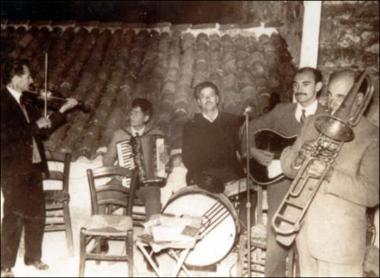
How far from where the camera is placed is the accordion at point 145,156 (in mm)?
6434

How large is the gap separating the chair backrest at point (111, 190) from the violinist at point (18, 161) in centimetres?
64

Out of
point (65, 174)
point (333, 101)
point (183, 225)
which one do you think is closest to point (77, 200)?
point (65, 174)

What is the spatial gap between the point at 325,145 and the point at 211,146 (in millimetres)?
2326

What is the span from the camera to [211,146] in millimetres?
6160

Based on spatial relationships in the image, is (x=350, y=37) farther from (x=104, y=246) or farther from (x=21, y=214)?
(x=21, y=214)

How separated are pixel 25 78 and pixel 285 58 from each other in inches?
189

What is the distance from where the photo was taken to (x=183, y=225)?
5.14 m

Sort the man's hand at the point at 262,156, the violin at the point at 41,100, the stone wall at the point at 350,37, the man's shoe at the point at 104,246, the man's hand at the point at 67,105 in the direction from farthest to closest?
the man's shoe at the point at 104,246 < the man's hand at the point at 67,105 < the violin at the point at 41,100 < the man's hand at the point at 262,156 < the stone wall at the point at 350,37

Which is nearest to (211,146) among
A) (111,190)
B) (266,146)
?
(266,146)

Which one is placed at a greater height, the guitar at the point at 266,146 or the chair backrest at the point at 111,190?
the guitar at the point at 266,146

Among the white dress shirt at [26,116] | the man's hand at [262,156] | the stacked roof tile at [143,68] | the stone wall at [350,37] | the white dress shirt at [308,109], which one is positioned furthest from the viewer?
the stacked roof tile at [143,68]

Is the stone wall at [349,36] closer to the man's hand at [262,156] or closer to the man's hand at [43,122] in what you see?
the man's hand at [262,156]

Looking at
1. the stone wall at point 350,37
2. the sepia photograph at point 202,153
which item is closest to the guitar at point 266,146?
the sepia photograph at point 202,153

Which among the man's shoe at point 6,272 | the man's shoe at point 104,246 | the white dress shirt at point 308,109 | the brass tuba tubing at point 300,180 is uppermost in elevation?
the white dress shirt at point 308,109
